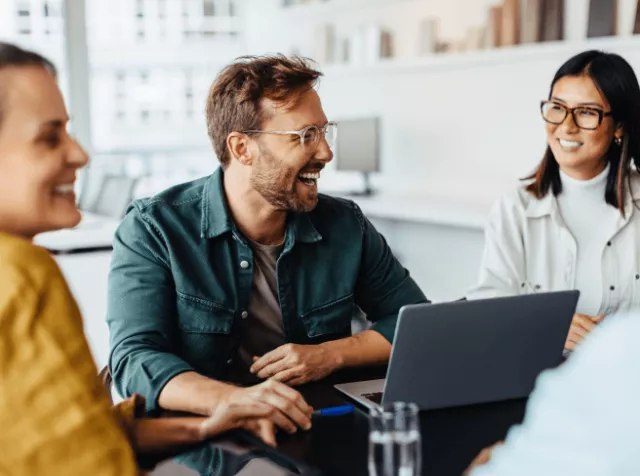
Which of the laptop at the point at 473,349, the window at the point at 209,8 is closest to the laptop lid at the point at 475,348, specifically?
the laptop at the point at 473,349

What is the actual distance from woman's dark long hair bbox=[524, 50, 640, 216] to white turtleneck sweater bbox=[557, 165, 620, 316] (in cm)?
2

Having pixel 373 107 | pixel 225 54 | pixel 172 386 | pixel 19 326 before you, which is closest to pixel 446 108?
pixel 373 107

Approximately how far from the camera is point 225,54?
23.1 ft

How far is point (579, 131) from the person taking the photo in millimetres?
2389


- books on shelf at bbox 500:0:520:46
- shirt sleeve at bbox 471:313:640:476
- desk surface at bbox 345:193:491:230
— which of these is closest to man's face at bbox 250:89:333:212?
shirt sleeve at bbox 471:313:640:476

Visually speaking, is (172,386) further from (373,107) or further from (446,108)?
(373,107)

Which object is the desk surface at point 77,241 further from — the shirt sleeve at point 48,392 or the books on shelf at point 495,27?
the shirt sleeve at point 48,392

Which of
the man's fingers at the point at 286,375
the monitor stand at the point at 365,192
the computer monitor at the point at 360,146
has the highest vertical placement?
the computer monitor at the point at 360,146

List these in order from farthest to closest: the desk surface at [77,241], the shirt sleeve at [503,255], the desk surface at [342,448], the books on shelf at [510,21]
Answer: the books on shelf at [510,21] < the desk surface at [77,241] < the shirt sleeve at [503,255] < the desk surface at [342,448]

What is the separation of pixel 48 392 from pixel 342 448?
1.72ft

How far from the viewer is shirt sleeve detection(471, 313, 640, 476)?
75 centimetres

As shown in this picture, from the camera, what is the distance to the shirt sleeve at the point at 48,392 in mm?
873

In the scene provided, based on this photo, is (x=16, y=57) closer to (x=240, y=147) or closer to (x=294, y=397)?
(x=294, y=397)

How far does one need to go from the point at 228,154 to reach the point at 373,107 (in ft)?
11.9
